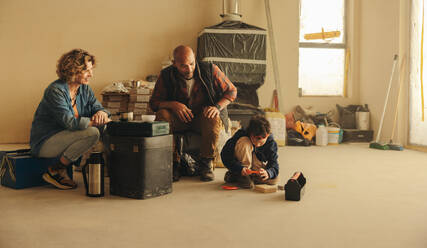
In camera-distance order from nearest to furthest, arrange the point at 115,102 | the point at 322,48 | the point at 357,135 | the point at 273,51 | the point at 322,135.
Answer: the point at 115,102 → the point at 322,135 → the point at 357,135 → the point at 273,51 → the point at 322,48

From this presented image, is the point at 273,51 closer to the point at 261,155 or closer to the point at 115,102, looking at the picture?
the point at 115,102

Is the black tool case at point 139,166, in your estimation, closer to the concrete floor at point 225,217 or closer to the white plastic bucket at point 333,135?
the concrete floor at point 225,217

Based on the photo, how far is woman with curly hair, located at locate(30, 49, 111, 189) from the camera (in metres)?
2.62

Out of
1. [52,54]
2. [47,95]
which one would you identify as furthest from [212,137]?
[52,54]

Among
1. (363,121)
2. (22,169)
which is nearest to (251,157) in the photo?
(22,169)

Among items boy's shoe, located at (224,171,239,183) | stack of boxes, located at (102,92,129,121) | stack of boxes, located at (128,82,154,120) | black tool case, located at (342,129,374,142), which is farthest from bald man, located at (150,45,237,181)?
black tool case, located at (342,129,374,142)

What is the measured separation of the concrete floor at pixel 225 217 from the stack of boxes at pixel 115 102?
2110 millimetres

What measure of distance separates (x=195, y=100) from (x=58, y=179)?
4.03ft

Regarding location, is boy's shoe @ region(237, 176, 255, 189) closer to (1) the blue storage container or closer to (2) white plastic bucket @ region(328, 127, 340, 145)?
(1) the blue storage container

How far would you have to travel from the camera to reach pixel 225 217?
6.89ft

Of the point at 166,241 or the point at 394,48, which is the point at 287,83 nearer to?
the point at 394,48

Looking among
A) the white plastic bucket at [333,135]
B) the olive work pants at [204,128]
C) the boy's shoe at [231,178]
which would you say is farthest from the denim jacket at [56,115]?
the white plastic bucket at [333,135]

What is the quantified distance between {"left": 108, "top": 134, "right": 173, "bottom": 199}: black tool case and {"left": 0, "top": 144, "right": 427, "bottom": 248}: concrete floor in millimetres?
67

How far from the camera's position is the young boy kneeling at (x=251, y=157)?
8.94 feet
